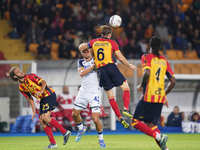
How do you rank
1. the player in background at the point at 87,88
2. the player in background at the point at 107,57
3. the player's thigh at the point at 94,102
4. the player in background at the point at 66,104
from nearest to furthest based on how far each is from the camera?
the player in background at the point at 107,57
the player's thigh at the point at 94,102
the player in background at the point at 87,88
the player in background at the point at 66,104

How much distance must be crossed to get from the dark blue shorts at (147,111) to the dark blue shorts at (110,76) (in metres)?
2.01

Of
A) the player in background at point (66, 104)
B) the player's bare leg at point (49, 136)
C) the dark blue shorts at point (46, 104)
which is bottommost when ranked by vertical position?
the player in background at point (66, 104)

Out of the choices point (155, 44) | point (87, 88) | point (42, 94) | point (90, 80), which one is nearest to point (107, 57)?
point (90, 80)

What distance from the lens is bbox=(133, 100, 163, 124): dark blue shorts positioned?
576cm

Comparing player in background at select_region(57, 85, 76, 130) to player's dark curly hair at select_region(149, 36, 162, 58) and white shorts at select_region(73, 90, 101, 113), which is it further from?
player's dark curly hair at select_region(149, 36, 162, 58)

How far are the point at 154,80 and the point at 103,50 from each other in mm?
2048

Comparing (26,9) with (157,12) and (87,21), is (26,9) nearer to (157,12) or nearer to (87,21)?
(87,21)

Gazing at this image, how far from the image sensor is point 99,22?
→ 1886 cm

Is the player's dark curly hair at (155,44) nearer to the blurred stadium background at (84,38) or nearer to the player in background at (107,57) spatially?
the player in background at (107,57)

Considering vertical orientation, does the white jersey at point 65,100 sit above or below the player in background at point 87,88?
below

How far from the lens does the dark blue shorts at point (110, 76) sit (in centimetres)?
768

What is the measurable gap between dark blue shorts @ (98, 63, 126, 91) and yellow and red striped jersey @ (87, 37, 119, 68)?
4.4 inches

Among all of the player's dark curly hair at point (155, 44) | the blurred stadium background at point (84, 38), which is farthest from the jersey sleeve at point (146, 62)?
the blurred stadium background at point (84, 38)

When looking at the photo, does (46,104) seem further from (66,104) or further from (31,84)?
(66,104)
